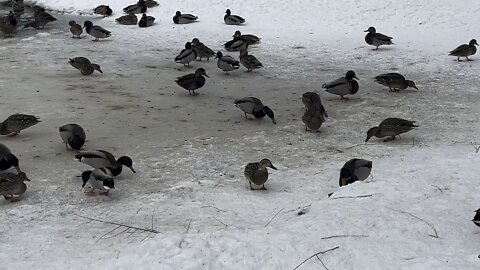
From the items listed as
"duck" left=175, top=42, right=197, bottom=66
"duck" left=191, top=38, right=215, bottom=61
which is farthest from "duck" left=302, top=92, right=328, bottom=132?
"duck" left=191, top=38, right=215, bottom=61

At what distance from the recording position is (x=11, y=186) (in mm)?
6605

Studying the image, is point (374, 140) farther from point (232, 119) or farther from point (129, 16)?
point (129, 16)

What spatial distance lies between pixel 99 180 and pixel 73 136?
188 centimetres

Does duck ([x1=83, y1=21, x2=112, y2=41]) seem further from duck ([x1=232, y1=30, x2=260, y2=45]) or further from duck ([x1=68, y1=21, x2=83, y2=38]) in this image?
duck ([x1=232, y1=30, x2=260, y2=45])

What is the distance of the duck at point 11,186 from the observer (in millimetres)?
6578

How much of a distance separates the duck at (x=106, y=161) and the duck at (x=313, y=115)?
3.09 meters

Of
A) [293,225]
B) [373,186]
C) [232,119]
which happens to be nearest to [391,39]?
[232,119]

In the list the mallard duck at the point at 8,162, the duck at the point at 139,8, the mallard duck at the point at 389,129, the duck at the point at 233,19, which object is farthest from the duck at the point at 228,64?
the duck at the point at 139,8

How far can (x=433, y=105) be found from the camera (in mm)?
10828

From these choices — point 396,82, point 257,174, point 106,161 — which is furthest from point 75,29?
point 257,174

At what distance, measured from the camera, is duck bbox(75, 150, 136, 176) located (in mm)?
7523

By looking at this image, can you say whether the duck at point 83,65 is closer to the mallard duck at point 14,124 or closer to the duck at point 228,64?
the duck at point 228,64

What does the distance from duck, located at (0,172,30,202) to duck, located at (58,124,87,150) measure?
1.60 m

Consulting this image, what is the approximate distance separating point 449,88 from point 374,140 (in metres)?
3.68
